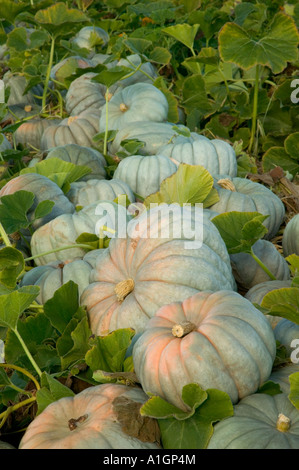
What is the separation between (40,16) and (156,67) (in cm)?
107

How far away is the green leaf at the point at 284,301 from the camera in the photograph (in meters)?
1.80

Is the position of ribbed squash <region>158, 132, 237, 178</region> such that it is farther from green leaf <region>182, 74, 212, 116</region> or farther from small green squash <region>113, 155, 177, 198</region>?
green leaf <region>182, 74, 212, 116</region>

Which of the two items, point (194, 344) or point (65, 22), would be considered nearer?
point (194, 344)

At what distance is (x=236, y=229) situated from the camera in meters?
2.40

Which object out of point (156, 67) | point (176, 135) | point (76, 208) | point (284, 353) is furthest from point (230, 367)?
point (156, 67)

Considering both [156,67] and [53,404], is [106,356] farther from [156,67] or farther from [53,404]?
[156,67]

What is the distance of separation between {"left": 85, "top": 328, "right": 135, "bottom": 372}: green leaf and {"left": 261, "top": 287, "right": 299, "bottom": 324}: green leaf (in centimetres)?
45

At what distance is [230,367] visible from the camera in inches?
69.9

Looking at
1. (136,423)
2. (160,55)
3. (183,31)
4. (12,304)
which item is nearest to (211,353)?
(136,423)

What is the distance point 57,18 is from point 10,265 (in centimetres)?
260

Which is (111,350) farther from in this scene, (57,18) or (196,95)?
(57,18)

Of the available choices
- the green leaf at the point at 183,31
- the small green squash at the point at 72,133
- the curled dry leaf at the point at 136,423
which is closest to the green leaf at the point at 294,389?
the curled dry leaf at the point at 136,423

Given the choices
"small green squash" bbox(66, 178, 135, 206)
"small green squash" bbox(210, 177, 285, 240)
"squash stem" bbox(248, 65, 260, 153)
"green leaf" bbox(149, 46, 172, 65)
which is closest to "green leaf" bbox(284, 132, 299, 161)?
"squash stem" bbox(248, 65, 260, 153)

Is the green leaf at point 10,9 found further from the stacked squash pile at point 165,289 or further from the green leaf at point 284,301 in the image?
the green leaf at point 284,301
